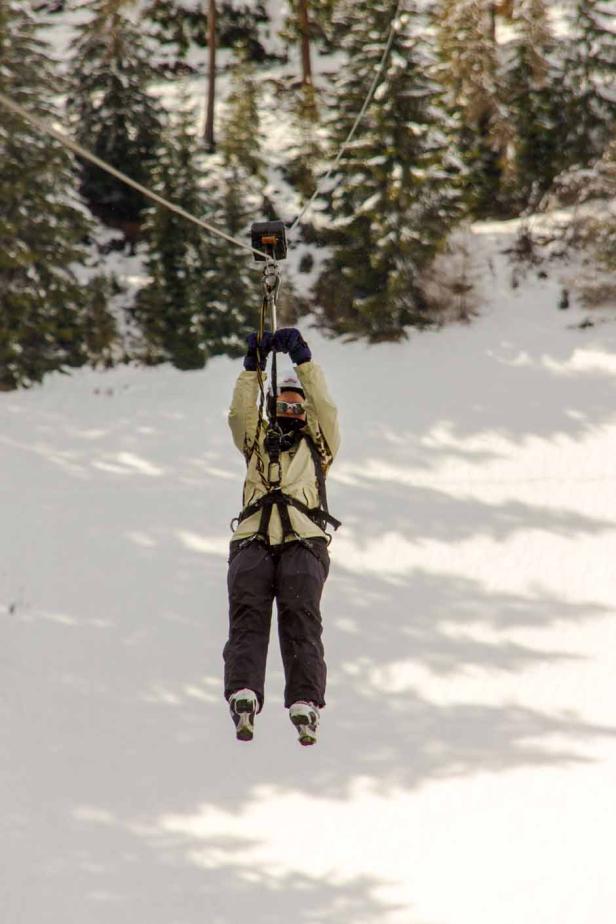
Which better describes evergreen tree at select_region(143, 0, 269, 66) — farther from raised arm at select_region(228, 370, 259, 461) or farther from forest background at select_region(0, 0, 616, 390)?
raised arm at select_region(228, 370, 259, 461)

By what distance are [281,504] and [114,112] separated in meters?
24.1

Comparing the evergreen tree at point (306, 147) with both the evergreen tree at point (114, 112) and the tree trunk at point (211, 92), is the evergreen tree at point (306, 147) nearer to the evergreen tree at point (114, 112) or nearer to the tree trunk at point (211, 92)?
the evergreen tree at point (114, 112)

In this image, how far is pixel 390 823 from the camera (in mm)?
14516

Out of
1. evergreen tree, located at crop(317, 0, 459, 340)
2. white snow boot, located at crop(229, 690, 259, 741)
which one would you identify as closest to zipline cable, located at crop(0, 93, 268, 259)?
white snow boot, located at crop(229, 690, 259, 741)

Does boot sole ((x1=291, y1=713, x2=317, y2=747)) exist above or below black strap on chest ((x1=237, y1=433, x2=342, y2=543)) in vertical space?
below

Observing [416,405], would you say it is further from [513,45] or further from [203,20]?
[203,20]

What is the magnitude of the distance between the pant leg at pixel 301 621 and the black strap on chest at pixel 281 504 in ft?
0.61

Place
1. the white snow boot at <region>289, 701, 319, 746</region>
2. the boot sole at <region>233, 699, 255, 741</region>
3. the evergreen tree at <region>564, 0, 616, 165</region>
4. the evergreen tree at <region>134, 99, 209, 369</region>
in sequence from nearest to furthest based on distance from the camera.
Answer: the boot sole at <region>233, 699, 255, 741</region> < the white snow boot at <region>289, 701, 319, 746</region> < the evergreen tree at <region>134, 99, 209, 369</region> < the evergreen tree at <region>564, 0, 616, 165</region>

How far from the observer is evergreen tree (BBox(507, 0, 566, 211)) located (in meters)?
26.5

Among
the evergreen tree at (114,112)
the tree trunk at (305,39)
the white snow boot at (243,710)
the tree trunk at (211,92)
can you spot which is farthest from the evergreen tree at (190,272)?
the white snow boot at (243,710)

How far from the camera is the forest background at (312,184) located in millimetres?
23047

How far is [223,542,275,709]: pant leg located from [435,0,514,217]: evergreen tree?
66.6 feet

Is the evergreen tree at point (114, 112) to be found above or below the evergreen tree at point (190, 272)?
above

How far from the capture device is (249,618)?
6777mm
